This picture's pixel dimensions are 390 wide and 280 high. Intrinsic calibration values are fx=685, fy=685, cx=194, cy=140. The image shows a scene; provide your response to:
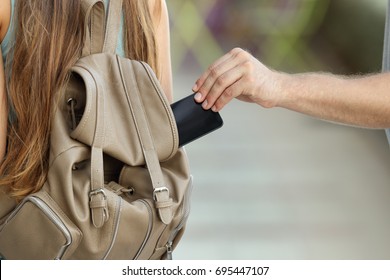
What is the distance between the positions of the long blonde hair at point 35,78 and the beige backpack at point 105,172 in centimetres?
2

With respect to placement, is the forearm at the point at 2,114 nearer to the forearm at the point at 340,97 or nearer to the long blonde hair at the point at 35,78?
the long blonde hair at the point at 35,78

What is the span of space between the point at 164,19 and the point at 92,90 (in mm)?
302

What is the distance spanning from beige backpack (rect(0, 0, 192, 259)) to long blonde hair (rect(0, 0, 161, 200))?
2 cm

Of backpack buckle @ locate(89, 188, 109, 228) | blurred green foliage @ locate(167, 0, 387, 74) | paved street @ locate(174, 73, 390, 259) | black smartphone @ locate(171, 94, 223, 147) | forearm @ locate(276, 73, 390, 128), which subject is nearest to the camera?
backpack buckle @ locate(89, 188, 109, 228)

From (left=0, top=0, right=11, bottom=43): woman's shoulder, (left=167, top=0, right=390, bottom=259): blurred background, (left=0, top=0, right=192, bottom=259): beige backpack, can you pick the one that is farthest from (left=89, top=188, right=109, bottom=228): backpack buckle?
(left=167, top=0, right=390, bottom=259): blurred background

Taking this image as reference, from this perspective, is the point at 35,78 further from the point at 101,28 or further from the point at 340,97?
the point at 340,97

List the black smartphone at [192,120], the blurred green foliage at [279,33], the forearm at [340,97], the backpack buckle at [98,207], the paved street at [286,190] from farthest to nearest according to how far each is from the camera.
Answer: the blurred green foliage at [279,33] < the paved street at [286,190] < the forearm at [340,97] < the black smartphone at [192,120] < the backpack buckle at [98,207]

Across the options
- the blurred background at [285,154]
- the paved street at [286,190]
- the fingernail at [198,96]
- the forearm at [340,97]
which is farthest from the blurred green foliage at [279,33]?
the fingernail at [198,96]

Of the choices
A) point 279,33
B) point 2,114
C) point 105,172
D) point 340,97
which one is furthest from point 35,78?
point 279,33

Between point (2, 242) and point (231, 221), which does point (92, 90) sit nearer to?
point (2, 242)

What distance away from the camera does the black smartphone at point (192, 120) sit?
1209mm

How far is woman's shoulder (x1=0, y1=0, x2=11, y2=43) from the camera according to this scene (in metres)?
1.14

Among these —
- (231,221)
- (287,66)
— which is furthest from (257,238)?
(287,66)

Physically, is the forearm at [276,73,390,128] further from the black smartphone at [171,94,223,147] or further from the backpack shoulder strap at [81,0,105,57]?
the backpack shoulder strap at [81,0,105,57]
